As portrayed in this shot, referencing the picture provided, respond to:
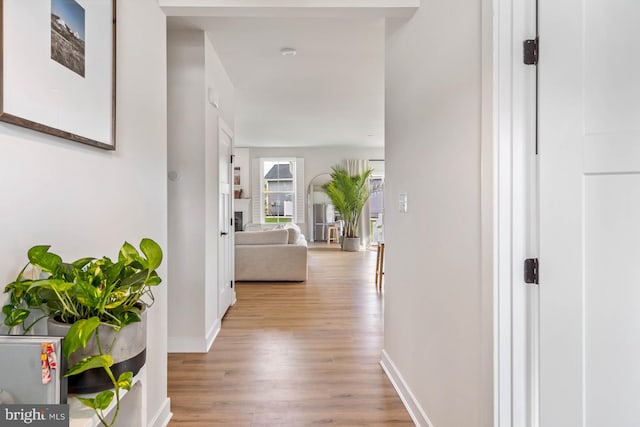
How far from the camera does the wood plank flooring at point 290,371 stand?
2.11 metres

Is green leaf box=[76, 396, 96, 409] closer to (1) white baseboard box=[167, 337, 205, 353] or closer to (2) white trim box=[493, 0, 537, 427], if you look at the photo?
(2) white trim box=[493, 0, 537, 427]

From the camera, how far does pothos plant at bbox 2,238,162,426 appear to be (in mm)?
850

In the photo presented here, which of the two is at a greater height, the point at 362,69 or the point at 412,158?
the point at 362,69

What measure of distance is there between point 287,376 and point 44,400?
6.47ft

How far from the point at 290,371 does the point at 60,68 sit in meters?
2.25

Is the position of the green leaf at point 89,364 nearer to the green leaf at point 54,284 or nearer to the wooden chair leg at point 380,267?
the green leaf at point 54,284

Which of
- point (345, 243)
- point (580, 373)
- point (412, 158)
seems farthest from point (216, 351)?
point (345, 243)

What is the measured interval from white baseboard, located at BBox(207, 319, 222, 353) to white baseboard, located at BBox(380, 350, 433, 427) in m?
1.42

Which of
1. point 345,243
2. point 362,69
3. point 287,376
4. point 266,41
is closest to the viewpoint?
point 287,376

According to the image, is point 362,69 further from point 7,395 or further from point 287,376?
point 7,395

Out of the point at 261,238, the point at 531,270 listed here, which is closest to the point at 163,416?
the point at 531,270

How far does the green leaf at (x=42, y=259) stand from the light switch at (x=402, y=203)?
1.80m

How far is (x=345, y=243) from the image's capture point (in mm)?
9102

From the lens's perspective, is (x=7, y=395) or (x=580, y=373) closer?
(x=7, y=395)
